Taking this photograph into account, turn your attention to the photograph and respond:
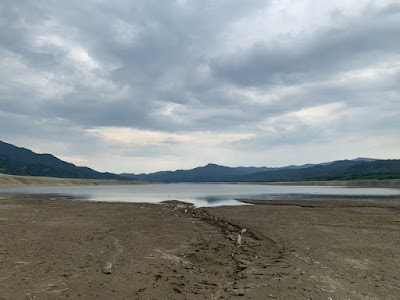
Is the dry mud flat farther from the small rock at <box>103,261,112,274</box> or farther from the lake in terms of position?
the lake

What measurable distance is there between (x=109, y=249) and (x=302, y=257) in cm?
1040

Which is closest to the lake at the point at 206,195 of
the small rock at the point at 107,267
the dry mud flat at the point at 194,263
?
the dry mud flat at the point at 194,263

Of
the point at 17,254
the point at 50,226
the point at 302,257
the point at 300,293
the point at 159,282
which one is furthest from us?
the point at 50,226

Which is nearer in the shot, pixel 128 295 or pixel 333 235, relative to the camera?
pixel 128 295

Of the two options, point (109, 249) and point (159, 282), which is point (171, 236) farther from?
point (159, 282)

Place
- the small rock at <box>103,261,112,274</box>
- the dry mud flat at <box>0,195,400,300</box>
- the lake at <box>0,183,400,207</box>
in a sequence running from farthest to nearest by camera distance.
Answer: the lake at <box>0,183,400,207</box>
the small rock at <box>103,261,112,274</box>
the dry mud flat at <box>0,195,400,300</box>

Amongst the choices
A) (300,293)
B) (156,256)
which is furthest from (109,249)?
(300,293)

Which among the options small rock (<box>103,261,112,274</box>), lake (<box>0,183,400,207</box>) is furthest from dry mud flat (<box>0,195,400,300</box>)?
lake (<box>0,183,400,207</box>)

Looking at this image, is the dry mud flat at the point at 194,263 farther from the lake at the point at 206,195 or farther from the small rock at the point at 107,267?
the lake at the point at 206,195

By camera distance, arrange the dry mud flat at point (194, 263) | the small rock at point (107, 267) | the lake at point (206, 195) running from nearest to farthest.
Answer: the dry mud flat at point (194, 263) < the small rock at point (107, 267) < the lake at point (206, 195)

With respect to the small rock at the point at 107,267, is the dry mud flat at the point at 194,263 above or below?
below

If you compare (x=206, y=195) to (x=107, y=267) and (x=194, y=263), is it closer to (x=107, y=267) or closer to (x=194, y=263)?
(x=194, y=263)

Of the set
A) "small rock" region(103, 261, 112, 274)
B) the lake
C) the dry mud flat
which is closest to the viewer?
the dry mud flat

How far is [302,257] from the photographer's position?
1462 cm
